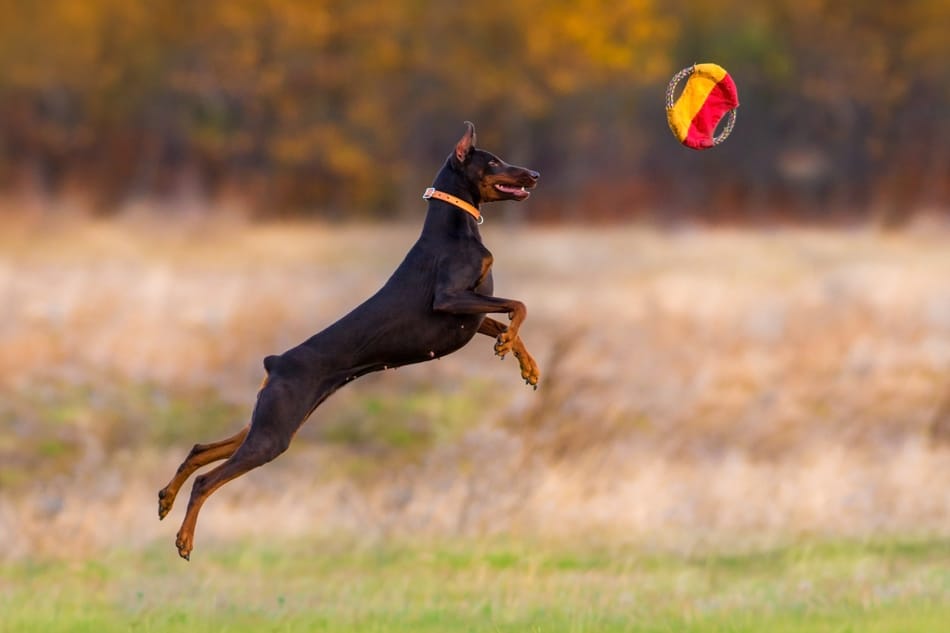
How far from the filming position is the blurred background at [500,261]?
Result: 15.0 m

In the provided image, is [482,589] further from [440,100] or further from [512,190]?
[440,100]

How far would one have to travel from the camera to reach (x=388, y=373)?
1995 centimetres

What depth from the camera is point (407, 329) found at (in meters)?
7.20

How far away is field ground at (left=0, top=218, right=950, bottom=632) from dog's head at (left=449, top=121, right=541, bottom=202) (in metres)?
2.49

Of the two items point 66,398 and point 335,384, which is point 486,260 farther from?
point 66,398

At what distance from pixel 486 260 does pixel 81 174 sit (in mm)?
38202

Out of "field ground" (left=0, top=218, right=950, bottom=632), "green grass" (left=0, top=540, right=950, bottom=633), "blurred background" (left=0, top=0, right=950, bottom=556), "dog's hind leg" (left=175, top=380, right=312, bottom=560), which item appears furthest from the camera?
"blurred background" (left=0, top=0, right=950, bottom=556)

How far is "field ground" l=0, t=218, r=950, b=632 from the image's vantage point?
10.0m

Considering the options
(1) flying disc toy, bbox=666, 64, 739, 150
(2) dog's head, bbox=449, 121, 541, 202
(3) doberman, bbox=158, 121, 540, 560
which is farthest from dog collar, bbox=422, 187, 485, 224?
(1) flying disc toy, bbox=666, 64, 739, 150

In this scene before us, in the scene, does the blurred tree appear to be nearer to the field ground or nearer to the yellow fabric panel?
the field ground

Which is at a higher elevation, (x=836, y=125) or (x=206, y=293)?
(x=836, y=125)

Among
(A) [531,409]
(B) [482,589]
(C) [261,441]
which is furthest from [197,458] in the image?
(A) [531,409]

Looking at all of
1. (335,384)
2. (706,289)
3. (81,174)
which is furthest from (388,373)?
(81,174)

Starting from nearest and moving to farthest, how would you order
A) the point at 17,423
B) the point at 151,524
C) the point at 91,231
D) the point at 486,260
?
the point at 486,260 < the point at 151,524 < the point at 17,423 < the point at 91,231
